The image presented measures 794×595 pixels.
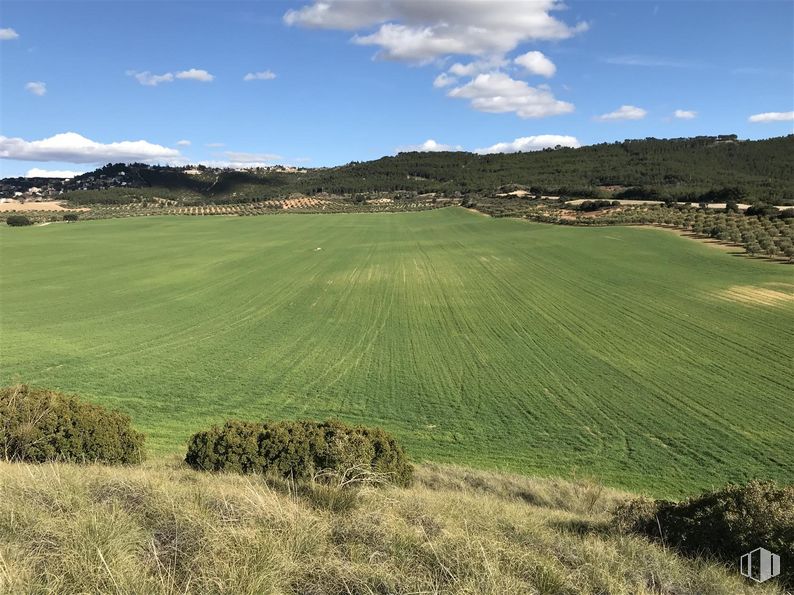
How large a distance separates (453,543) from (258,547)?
1.79 m

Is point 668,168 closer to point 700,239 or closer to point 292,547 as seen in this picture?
point 700,239

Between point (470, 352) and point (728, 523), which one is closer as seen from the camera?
point (728, 523)

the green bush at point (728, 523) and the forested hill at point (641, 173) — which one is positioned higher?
the forested hill at point (641, 173)

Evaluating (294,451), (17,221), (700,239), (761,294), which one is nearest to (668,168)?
(700,239)

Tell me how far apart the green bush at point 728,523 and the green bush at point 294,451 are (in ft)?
14.3

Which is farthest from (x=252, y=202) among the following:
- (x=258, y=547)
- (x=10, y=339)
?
(x=258, y=547)

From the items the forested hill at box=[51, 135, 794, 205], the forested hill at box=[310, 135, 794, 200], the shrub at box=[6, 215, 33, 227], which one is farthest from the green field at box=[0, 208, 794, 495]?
the forested hill at box=[310, 135, 794, 200]

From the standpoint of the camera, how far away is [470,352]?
71.6 ft

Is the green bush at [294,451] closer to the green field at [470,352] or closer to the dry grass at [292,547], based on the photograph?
the dry grass at [292,547]

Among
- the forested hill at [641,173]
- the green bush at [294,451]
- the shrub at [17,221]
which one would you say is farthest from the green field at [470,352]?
the forested hill at [641,173]

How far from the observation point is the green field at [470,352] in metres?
14.1

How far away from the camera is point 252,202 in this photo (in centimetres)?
16538

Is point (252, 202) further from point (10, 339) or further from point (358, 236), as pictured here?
point (10, 339)

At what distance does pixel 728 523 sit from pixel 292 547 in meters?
5.00
